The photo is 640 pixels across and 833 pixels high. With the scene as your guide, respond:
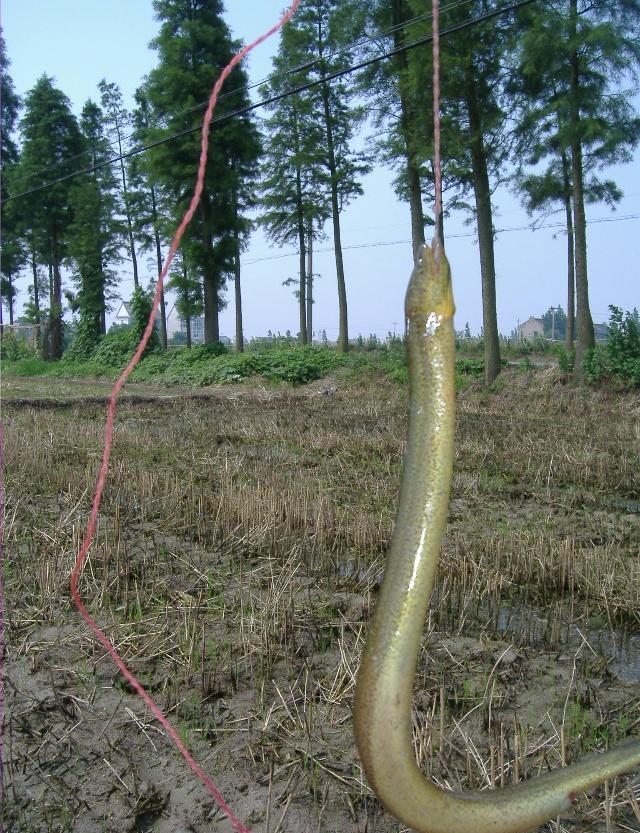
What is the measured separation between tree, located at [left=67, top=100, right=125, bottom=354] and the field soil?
29108mm

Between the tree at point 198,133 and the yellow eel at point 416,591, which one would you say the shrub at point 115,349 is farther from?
the yellow eel at point 416,591

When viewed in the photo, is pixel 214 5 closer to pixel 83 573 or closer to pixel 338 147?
pixel 338 147

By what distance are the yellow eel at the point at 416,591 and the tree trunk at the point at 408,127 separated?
55.7ft

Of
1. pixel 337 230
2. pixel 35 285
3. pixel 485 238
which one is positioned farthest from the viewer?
pixel 35 285

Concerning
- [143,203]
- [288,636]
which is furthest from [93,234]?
[288,636]

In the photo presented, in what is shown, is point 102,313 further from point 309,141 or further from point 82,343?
point 309,141

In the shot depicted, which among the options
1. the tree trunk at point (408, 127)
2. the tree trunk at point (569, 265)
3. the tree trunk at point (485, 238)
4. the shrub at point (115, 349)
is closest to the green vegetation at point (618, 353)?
the tree trunk at point (485, 238)

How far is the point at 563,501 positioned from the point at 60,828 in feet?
17.3

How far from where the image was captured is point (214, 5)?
25.0 meters

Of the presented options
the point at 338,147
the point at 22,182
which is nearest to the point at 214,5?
the point at 338,147

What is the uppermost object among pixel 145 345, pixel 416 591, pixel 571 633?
pixel 145 345

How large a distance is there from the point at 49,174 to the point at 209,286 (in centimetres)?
1202

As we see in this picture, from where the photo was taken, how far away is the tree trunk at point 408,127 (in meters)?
17.8

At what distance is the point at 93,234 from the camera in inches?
1391
